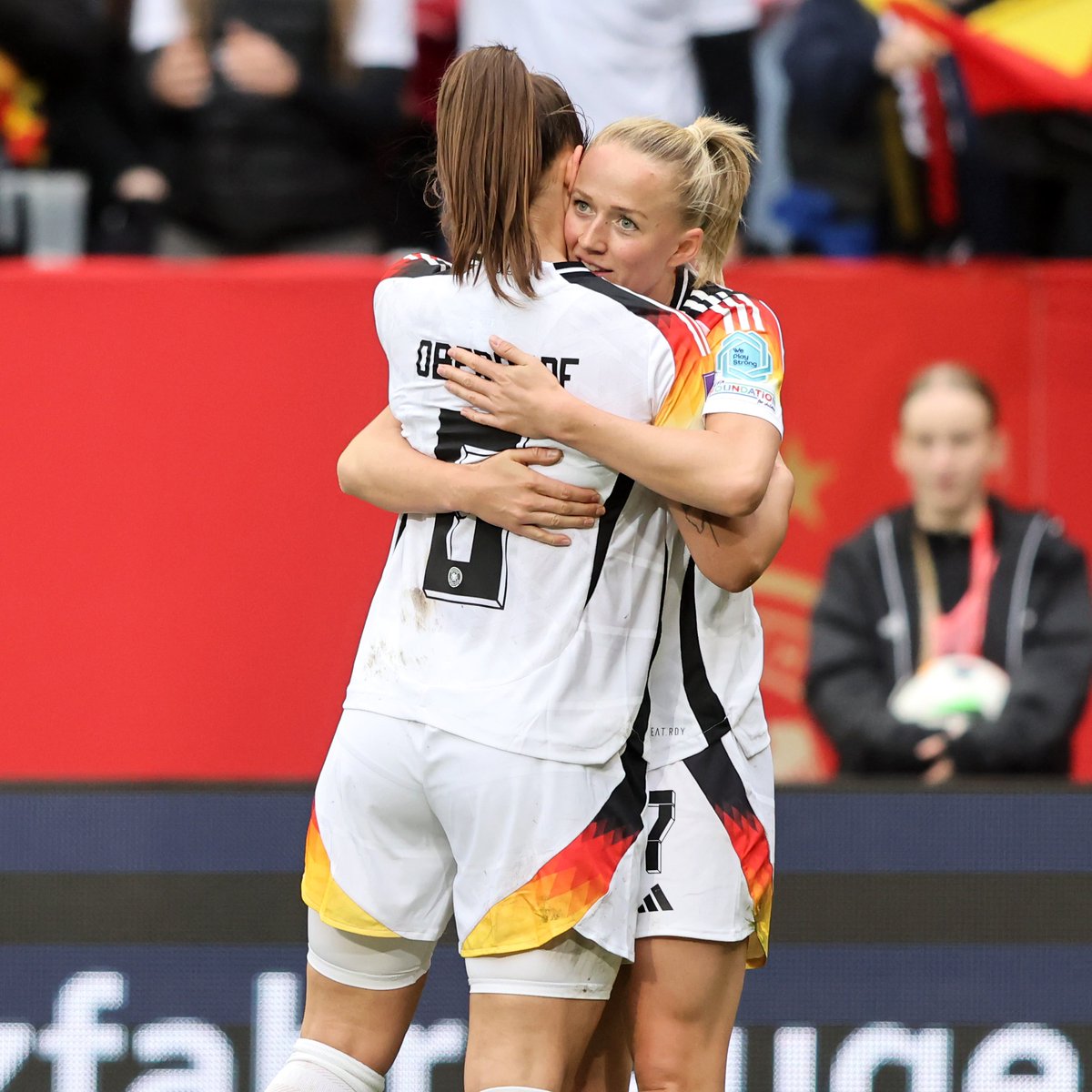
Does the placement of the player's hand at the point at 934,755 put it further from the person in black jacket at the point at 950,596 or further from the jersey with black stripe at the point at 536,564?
the jersey with black stripe at the point at 536,564

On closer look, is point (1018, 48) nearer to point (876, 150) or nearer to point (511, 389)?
point (876, 150)

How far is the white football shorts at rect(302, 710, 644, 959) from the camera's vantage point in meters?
2.32

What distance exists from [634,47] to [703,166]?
275 cm

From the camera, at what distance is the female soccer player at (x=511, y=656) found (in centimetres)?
228

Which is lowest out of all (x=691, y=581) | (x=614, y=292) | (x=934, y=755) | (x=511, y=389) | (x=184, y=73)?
(x=934, y=755)

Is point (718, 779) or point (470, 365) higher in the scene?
point (470, 365)

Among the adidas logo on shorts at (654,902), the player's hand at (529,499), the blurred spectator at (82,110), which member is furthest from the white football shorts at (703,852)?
the blurred spectator at (82,110)

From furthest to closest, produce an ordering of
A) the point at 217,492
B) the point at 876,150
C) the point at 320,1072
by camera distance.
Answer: the point at 876,150 < the point at 217,492 < the point at 320,1072

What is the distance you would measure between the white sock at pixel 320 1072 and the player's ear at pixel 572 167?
1188 mm

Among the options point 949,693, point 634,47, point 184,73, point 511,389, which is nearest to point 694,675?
point 511,389

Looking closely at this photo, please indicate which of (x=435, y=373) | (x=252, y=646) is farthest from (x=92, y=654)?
(x=435, y=373)

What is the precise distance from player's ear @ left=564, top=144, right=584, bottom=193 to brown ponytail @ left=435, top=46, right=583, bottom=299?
0.14 feet

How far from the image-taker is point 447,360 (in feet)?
7.71

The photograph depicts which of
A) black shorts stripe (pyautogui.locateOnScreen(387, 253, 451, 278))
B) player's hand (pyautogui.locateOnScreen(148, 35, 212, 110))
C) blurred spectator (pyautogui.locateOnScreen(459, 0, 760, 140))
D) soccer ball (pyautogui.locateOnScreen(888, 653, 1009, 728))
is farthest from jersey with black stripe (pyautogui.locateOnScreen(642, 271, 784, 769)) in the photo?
player's hand (pyautogui.locateOnScreen(148, 35, 212, 110))
